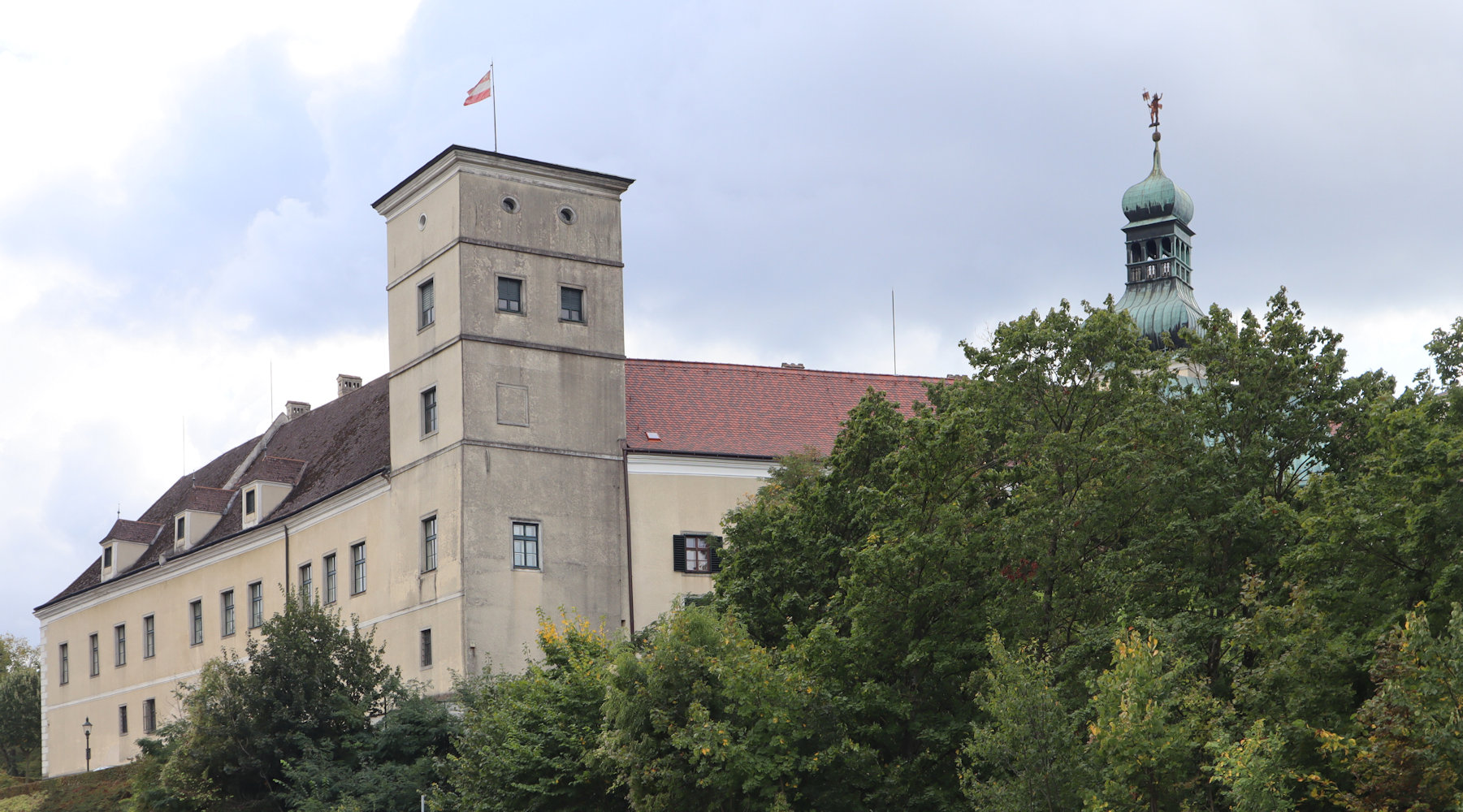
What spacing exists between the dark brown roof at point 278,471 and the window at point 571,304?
1286 cm

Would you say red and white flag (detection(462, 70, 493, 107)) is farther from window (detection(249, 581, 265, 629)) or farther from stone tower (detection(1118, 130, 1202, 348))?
stone tower (detection(1118, 130, 1202, 348))

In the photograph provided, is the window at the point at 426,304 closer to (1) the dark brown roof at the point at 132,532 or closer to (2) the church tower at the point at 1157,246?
(1) the dark brown roof at the point at 132,532

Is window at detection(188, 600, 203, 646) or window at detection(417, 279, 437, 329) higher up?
window at detection(417, 279, 437, 329)

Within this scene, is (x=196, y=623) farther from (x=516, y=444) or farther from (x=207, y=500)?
(x=516, y=444)

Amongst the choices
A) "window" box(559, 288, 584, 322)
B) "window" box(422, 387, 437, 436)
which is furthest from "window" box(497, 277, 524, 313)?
"window" box(422, 387, 437, 436)

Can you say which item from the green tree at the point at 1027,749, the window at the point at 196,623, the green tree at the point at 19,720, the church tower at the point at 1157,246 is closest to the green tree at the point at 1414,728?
the green tree at the point at 1027,749

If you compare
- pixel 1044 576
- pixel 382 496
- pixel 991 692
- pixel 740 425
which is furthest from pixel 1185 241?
pixel 991 692

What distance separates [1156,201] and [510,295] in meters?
35.1

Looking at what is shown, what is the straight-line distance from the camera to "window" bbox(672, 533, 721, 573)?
50.6 metres

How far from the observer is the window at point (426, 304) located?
2002 inches

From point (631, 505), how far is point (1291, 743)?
2450 cm

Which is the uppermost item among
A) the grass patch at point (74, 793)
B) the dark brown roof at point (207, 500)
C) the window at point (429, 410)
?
the window at point (429, 410)

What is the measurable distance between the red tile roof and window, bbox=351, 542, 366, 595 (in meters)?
8.25

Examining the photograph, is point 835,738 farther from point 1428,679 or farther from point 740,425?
point 740,425
